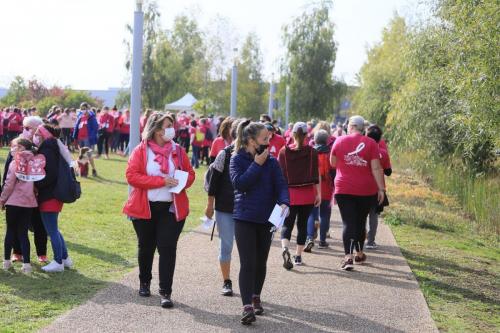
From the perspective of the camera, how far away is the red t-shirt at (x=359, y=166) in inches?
372

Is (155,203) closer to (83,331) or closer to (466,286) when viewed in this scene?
(83,331)

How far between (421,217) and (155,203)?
1002cm

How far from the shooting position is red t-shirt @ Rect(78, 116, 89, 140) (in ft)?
81.4

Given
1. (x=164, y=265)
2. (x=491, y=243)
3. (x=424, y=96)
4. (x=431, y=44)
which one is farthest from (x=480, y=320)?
(x=424, y=96)

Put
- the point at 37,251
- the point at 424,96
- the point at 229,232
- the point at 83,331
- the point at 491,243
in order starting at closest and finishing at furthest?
1. the point at 83,331
2. the point at 229,232
3. the point at 37,251
4. the point at 491,243
5. the point at 424,96

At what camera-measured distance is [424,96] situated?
69.9 ft

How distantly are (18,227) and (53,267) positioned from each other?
59 centimetres

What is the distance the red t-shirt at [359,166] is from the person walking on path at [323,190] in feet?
5.30

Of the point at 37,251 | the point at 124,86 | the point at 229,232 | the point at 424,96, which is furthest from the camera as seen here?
the point at 124,86

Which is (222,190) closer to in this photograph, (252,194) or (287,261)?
Result: (252,194)

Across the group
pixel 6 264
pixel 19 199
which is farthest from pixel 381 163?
pixel 6 264

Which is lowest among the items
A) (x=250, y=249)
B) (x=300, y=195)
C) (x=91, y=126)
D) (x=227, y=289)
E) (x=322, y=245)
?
(x=322, y=245)

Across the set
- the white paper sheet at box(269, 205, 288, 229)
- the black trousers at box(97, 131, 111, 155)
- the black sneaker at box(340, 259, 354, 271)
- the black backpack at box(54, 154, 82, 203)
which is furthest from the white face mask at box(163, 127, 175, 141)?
the black trousers at box(97, 131, 111, 155)

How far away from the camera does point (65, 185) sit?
8461mm
